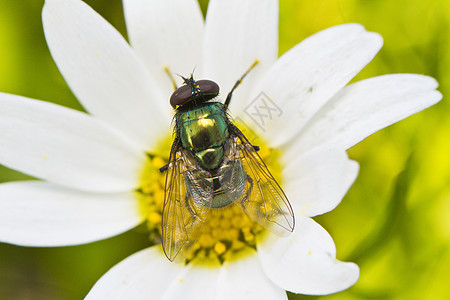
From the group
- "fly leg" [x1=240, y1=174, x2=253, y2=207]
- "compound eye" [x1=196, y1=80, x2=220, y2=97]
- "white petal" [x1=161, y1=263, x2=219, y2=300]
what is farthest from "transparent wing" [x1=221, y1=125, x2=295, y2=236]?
"white petal" [x1=161, y1=263, x2=219, y2=300]

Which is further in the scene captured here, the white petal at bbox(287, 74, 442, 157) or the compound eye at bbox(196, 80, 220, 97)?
the compound eye at bbox(196, 80, 220, 97)

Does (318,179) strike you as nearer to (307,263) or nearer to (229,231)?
(307,263)

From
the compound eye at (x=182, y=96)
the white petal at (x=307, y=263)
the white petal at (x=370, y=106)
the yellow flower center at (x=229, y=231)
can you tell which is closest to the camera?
the white petal at (x=307, y=263)

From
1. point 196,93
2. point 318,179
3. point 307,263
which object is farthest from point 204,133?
point 307,263

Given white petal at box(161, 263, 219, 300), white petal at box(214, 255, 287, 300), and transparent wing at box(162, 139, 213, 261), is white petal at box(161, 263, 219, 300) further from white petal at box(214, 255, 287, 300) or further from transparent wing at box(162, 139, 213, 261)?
transparent wing at box(162, 139, 213, 261)

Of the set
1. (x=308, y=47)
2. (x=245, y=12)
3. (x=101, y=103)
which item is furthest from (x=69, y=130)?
(x=308, y=47)

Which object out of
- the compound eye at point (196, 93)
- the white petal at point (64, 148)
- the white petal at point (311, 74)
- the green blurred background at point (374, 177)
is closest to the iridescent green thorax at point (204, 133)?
the compound eye at point (196, 93)

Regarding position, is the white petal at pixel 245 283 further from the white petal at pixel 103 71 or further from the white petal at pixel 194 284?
the white petal at pixel 103 71
